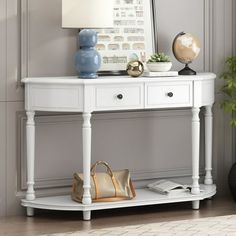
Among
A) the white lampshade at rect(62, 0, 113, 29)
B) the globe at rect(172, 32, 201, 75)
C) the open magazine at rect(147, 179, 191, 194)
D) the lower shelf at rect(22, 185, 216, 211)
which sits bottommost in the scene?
the lower shelf at rect(22, 185, 216, 211)

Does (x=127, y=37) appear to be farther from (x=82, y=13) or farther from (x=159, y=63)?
(x=82, y=13)

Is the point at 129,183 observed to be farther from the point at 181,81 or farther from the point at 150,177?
the point at 181,81

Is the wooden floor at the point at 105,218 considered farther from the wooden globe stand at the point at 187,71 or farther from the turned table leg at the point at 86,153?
the wooden globe stand at the point at 187,71

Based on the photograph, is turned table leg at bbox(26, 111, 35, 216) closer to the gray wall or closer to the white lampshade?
the gray wall

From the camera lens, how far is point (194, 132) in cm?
496

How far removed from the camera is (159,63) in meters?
4.86

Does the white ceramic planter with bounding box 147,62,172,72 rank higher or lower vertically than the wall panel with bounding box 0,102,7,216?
higher

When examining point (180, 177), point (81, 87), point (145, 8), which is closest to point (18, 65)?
point (81, 87)

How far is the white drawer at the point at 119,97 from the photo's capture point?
4.66 m

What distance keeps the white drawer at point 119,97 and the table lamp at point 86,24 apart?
0.43ft

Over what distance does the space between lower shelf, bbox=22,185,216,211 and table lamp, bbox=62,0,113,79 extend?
0.78 meters

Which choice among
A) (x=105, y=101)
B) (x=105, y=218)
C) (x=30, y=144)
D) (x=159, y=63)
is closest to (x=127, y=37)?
(x=159, y=63)

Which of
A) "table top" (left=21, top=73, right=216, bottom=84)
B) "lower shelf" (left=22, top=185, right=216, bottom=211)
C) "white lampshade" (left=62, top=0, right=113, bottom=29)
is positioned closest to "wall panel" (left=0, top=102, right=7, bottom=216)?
"lower shelf" (left=22, top=185, right=216, bottom=211)

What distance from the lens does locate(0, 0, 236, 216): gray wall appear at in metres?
4.84
